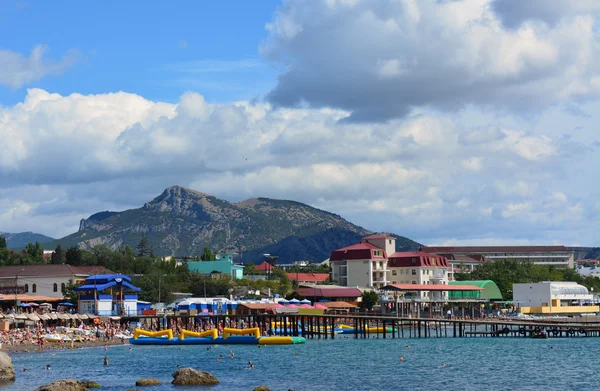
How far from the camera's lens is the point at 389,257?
621ft

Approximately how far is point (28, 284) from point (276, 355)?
7179cm

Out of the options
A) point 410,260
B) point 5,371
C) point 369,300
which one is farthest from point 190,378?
point 410,260

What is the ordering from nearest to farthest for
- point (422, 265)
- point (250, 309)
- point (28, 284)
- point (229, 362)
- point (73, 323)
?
point (229, 362) < point (73, 323) < point (250, 309) < point (28, 284) < point (422, 265)

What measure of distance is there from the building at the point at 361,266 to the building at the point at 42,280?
58.6 metres

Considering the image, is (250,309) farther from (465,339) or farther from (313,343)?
(465,339)

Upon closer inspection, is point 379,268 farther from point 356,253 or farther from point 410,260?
point 410,260

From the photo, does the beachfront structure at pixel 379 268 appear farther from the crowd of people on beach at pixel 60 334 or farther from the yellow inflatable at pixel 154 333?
the yellow inflatable at pixel 154 333

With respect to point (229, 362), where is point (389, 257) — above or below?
above

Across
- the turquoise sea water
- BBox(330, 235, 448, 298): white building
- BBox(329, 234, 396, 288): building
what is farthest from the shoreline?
BBox(330, 235, 448, 298): white building

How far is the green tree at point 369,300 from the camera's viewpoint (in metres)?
154

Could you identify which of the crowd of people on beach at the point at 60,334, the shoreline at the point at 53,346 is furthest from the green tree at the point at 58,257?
the shoreline at the point at 53,346

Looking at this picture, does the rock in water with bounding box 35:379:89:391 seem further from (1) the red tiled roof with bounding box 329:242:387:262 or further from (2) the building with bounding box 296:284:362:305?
(1) the red tiled roof with bounding box 329:242:387:262

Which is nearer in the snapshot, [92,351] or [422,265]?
[92,351]

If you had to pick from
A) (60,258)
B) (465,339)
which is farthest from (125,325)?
(60,258)
